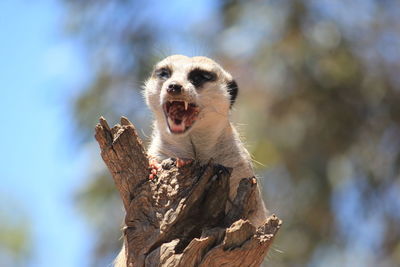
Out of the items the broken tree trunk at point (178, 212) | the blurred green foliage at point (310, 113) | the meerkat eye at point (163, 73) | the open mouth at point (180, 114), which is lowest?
the broken tree trunk at point (178, 212)

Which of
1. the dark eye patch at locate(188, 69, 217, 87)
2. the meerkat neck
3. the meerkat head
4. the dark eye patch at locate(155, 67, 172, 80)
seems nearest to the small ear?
the meerkat head

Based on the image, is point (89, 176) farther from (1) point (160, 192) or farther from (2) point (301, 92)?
(1) point (160, 192)

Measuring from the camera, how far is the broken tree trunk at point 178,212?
16.4 feet

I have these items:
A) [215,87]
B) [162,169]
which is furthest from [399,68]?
[162,169]

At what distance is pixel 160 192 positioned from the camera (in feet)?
17.3

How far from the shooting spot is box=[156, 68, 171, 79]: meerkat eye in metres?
6.73

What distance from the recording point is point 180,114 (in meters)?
6.21

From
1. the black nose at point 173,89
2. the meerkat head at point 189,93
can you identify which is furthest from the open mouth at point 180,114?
the black nose at point 173,89

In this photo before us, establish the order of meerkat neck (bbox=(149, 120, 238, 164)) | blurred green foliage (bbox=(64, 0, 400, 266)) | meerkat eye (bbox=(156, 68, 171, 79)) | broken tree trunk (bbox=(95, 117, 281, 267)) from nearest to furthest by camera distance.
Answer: broken tree trunk (bbox=(95, 117, 281, 267)) → meerkat neck (bbox=(149, 120, 238, 164)) → meerkat eye (bbox=(156, 68, 171, 79)) → blurred green foliage (bbox=(64, 0, 400, 266))

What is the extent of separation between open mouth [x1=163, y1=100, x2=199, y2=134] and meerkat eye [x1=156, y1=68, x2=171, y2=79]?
559mm

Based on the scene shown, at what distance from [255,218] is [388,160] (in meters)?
9.35

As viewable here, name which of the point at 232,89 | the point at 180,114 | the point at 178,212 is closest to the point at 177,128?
the point at 180,114

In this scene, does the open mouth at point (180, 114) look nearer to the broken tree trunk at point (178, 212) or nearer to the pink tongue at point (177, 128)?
the pink tongue at point (177, 128)

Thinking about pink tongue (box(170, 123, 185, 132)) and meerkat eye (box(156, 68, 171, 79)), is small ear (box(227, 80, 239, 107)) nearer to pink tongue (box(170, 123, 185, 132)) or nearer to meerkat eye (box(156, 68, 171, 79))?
meerkat eye (box(156, 68, 171, 79))
